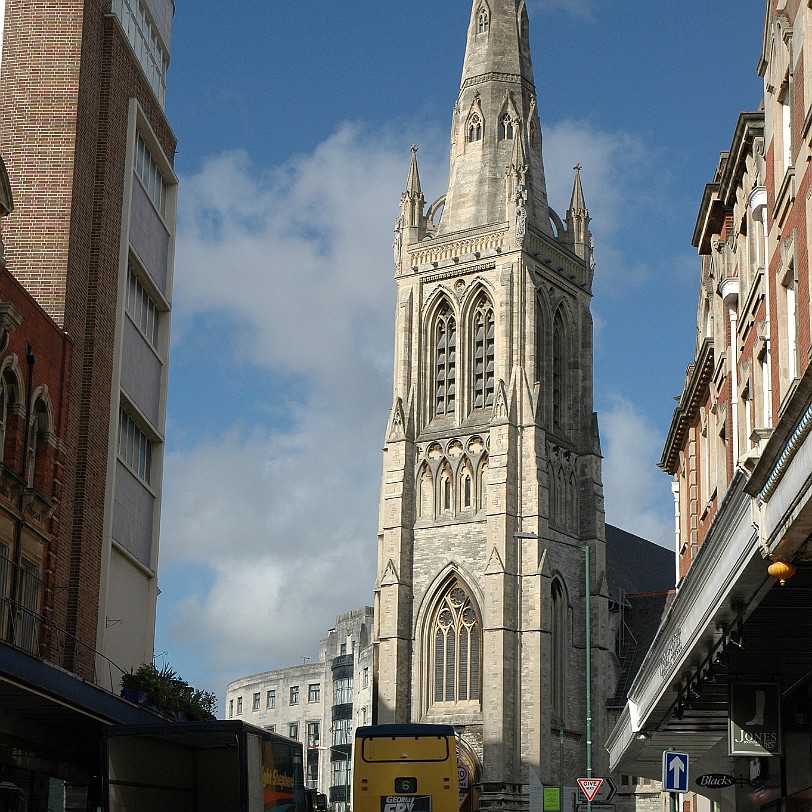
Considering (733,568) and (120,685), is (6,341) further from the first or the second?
(733,568)

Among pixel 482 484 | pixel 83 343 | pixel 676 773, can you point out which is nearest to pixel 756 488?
pixel 676 773

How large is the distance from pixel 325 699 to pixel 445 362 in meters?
45.7

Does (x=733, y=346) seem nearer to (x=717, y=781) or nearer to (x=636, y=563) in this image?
(x=717, y=781)

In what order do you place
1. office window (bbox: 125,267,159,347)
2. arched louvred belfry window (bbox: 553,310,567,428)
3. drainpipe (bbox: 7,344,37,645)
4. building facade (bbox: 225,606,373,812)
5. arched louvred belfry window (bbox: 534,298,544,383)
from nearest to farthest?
drainpipe (bbox: 7,344,37,645) → office window (bbox: 125,267,159,347) → arched louvred belfry window (bbox: 534,298,544,383) → arched louvred belfry window (bbox: 553,310,567,428) → building facade (bbox: 225,606,373,812)

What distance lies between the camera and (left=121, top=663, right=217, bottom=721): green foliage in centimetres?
3197

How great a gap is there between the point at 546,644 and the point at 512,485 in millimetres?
7613

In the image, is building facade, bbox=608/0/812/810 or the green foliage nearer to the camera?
building facade, bbox=608/0/812/810


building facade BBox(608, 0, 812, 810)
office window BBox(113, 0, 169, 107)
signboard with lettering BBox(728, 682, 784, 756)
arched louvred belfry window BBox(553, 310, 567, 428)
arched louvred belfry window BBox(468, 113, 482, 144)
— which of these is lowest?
signboard with lettering BBox(728, 682, 784, 756)

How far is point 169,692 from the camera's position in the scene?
32875 mm

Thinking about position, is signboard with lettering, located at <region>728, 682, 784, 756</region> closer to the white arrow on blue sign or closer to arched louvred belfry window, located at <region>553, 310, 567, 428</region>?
the white arrow on blue sign

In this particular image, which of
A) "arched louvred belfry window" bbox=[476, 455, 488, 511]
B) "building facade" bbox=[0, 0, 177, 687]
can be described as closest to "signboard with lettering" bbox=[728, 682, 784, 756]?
"building facade" bbox=[0, 0, 177, 687]

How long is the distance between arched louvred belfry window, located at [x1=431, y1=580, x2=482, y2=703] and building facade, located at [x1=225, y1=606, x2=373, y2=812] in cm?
3207

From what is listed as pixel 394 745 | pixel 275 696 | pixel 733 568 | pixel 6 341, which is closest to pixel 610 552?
pixel 275 696

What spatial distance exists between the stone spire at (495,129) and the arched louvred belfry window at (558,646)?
19.0 m
